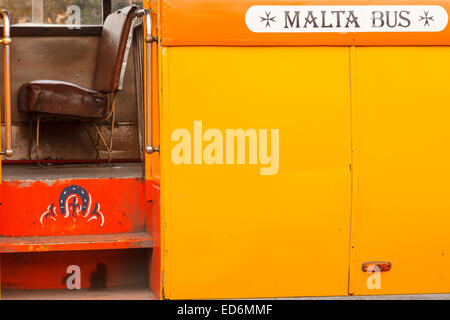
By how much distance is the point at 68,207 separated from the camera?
138 inches

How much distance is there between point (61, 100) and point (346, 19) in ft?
6.80

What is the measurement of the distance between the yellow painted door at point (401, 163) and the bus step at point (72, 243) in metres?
1.02

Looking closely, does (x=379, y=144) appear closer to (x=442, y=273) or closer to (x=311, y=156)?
(x=311, y=156)

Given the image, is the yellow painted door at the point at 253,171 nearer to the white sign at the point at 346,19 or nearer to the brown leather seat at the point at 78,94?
the white sign at the point at 346,19

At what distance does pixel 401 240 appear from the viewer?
10.9 ft

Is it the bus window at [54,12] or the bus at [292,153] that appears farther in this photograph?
the bus window at [54,12]

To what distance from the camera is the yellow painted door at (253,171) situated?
321 centimetres

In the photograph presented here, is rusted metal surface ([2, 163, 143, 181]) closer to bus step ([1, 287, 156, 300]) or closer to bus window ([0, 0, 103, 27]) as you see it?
bus step ([1, 287, 156, 300])

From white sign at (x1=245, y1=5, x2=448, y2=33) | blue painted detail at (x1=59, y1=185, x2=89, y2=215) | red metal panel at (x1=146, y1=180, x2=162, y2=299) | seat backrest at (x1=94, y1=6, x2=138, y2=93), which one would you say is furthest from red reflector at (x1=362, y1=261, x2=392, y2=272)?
seat backrest at (x1=94, y1=6, x2=138, y2=93)

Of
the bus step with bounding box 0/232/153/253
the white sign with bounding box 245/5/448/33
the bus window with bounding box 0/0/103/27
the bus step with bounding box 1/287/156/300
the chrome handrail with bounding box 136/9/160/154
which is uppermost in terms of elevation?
the bus window with bounding box 0/0/103/27

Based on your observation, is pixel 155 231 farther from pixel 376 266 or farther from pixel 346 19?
pixel 346 19

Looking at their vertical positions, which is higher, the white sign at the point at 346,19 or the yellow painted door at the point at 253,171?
the white sign at the point at 346,19

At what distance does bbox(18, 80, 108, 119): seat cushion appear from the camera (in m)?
4.56

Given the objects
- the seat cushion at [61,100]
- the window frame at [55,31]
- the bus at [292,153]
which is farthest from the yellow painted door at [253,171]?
the window frame at [55,31]
